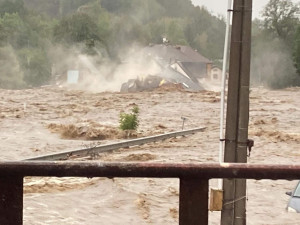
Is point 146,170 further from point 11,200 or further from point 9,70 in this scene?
point 9,70

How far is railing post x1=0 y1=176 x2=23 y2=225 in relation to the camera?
3092 mm

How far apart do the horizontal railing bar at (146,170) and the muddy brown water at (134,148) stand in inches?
82.5

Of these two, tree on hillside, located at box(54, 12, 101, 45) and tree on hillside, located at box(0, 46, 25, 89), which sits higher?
tree on hillside, located at box(54, 12, 101, 45)

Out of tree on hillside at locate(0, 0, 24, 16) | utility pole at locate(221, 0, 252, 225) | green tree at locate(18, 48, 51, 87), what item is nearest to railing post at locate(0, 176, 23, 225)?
utility pole at locate(221, 0, 252, 225)

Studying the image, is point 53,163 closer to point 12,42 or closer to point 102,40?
point 102,40

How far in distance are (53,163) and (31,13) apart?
143 meters

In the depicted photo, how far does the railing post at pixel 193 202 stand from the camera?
10.3 ft

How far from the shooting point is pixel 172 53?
110688 mm

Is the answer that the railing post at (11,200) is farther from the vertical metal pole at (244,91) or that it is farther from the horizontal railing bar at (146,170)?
the vertical metal pole at (244,91)

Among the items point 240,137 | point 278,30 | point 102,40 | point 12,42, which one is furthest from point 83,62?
point 240,137

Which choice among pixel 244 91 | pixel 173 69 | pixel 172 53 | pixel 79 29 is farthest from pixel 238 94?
pixel 172 53

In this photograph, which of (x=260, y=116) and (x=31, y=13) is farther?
(x=31, y=13)

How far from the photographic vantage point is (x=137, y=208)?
16203 millimetres

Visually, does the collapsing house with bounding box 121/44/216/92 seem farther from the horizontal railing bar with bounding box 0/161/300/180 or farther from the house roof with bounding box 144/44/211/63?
the horizontal railing bar with bounding box 0/161/300/180
